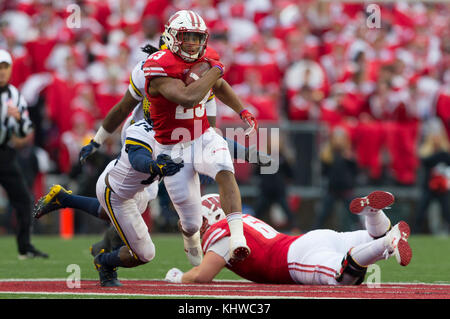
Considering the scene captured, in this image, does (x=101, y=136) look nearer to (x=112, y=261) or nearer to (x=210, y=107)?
(x=210, y=107)

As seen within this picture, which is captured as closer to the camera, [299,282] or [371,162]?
[299,282]

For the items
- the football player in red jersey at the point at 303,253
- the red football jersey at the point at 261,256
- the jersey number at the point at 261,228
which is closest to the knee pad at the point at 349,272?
the football player in red jersey at the point at 303,253

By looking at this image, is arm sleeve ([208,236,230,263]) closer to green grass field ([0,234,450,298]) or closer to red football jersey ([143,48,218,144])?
red football jersey ([143,48,218,144])

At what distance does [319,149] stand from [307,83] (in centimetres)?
109

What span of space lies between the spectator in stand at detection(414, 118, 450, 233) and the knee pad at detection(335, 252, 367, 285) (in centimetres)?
729

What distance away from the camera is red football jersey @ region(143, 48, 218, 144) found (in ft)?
21.4

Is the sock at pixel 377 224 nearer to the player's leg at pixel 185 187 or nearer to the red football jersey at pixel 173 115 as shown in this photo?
the player's leg at pixel 185 187

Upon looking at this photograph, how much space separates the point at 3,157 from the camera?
31.3 feet

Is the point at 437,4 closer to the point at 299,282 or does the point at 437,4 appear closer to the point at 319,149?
the point at 319,149

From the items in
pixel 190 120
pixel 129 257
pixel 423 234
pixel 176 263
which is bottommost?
pixel 423 234

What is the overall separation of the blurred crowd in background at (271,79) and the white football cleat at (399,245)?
6988 mm

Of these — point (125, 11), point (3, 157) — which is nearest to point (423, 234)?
point (125, 11)

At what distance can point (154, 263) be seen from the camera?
29.9 feet

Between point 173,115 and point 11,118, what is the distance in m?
3.32
